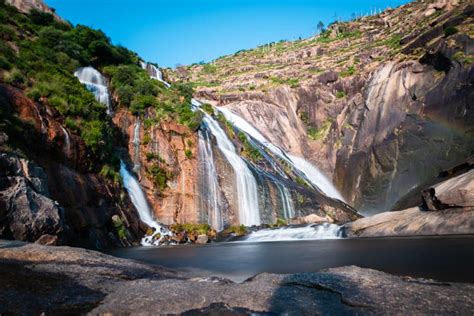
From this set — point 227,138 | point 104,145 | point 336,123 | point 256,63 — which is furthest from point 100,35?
point 256,63

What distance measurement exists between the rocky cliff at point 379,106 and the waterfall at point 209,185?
18.0 meters

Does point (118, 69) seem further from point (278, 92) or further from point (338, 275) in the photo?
point (338, 275)

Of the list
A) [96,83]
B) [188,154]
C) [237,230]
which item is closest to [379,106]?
[188,154]

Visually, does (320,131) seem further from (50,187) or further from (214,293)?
(214,293)

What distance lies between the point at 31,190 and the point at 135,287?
30.5 ft

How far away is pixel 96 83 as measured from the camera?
1362 inches

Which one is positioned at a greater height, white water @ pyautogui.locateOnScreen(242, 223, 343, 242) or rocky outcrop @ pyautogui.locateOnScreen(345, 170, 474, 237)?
rocky outcrop @ pyautogui.locateOnScreen(345, 170, 474, 237)

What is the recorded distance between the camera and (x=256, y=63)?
87.8 meters

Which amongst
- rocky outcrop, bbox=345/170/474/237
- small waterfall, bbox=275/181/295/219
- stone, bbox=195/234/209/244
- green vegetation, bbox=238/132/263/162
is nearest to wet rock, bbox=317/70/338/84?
green vegetation, bbox=238/132/263/162

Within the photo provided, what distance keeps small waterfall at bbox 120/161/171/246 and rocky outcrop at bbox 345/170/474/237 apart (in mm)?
13410

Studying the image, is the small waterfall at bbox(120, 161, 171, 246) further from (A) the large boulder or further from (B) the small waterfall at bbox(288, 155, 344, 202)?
(B) the small waterfall at bbox(288, 155, 344, 202)

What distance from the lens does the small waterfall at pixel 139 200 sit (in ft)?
84.6

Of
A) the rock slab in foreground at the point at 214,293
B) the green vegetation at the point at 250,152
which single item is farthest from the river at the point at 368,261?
the green vegetation at the point at 250,152

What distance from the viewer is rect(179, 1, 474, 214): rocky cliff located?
34062mm
